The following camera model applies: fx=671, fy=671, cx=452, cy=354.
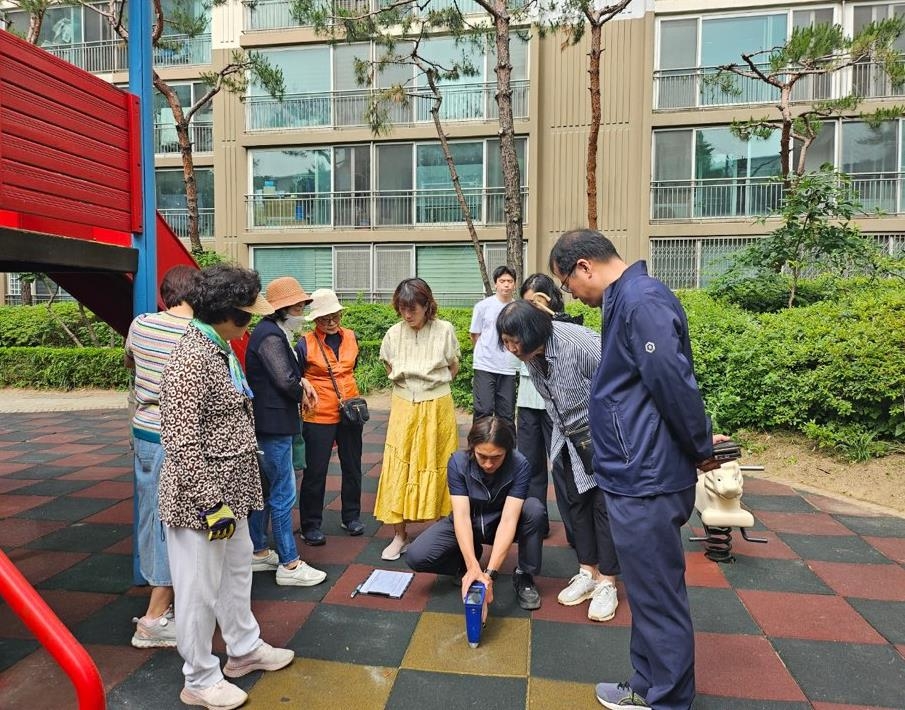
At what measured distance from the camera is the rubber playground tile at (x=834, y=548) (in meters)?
4.04

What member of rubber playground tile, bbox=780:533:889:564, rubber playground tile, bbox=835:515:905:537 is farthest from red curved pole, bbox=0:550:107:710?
rubber playground tile, bbox=835:515:905:537

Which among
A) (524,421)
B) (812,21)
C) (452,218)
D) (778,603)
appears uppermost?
(812,21)

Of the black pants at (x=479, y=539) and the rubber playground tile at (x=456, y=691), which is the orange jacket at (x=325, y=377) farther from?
the rubber playground tile at (x=456, y=691)

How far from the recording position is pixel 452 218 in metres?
17.1

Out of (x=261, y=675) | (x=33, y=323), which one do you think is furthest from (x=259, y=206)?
(x=261, y=675)

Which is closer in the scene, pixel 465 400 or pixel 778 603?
pixel 778 603

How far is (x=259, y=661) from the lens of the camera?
8.90 ft

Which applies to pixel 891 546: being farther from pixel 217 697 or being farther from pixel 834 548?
pixel 217 697

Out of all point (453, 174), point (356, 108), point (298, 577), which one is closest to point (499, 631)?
point (298, 577)

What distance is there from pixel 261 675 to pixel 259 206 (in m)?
16.9

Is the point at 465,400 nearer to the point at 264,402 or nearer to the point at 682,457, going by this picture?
the point at 264,402

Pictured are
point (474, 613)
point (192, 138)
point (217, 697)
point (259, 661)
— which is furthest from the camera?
point (192, 138)

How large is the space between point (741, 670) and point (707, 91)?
51.5ft

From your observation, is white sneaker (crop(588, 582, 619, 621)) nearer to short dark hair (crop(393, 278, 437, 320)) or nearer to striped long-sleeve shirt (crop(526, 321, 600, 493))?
striped long-sleeve shirt (crop(526, 321, 600, 493))
